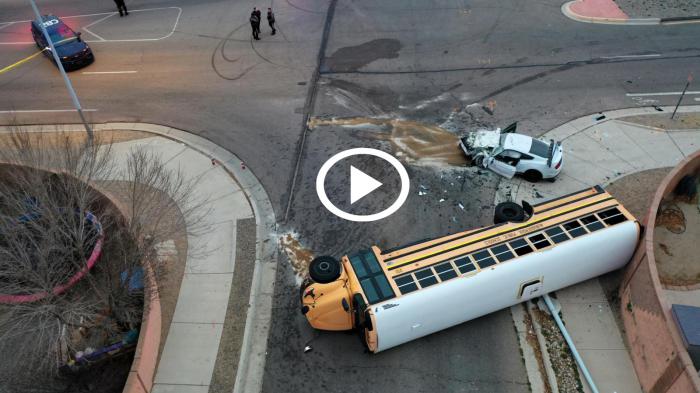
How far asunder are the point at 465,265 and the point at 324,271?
3537 millimetres

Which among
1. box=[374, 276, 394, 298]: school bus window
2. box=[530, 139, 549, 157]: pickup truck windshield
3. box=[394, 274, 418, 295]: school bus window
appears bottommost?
box=[530, 139, 549, 157]: pickup truck windshield

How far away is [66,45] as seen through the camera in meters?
25.2

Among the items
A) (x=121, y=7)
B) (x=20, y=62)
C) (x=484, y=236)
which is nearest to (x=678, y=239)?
(x=484, y=236)

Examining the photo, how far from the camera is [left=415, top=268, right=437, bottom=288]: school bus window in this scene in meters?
12.3

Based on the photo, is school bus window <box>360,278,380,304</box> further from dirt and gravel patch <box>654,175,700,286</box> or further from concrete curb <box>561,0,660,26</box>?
concrete curb <box>561,0,660,26</box>

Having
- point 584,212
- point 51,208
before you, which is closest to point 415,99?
point 584,212

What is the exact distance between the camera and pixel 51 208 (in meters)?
11.9

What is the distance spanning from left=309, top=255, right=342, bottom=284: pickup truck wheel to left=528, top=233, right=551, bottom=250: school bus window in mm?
5074

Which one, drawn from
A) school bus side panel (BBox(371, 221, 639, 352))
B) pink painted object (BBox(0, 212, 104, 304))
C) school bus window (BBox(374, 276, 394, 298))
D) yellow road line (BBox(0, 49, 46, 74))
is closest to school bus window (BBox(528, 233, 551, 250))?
school bus side panel (BBox(371, 221, 639, 352))

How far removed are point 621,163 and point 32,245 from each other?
18.7 m

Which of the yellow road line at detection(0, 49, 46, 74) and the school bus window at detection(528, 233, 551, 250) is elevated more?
the school bus window at detection(528, 233, 551, 250)

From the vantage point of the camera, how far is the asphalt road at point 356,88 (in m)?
13.9

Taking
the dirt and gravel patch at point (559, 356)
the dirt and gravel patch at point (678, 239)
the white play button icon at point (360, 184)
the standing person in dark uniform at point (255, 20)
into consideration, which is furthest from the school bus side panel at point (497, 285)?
the standing person in dark uniform at point (255, 20)

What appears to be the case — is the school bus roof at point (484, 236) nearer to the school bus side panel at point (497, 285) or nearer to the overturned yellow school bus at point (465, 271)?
the overturned yellow school bus at point (465, 271)
